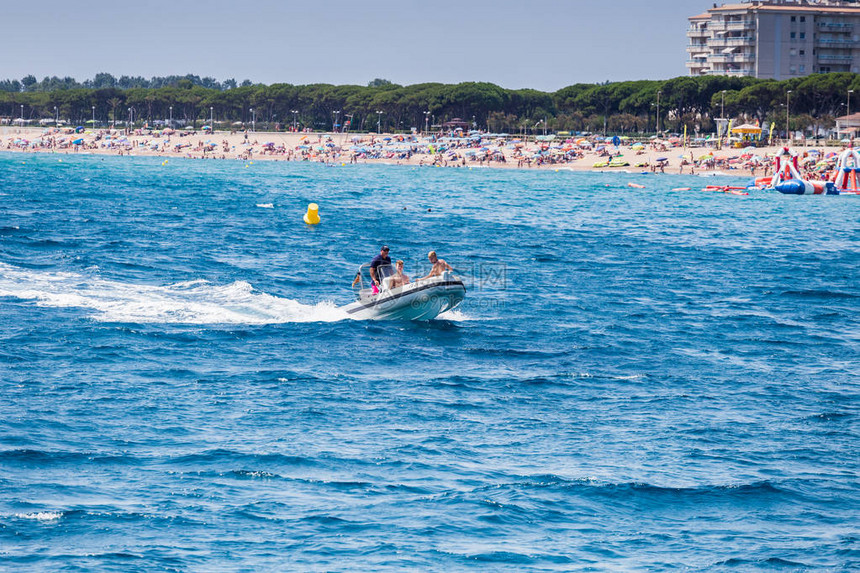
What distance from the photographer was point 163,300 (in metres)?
34.4

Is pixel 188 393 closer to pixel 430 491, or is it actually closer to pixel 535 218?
pixel 430 491

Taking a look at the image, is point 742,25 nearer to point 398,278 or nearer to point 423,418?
point 398,278

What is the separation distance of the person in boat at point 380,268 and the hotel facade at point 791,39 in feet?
558

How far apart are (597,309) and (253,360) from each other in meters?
13.9

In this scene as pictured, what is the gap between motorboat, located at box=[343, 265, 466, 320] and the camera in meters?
29.6

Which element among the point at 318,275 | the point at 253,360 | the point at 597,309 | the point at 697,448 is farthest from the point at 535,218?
the point at 697,448

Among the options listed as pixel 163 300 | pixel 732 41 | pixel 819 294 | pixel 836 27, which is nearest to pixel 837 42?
pixel 836 27

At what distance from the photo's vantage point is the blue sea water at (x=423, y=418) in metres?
16.0

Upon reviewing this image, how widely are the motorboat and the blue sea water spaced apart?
0.46m

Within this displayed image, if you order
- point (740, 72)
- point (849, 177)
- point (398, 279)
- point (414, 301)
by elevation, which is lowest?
point (414, 301)

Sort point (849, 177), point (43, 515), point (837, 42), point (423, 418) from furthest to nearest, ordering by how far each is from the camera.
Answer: point (837, 42)
point (849, 177)
point (423, 418)
point (43, 515)

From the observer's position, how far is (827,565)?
50.8 ft

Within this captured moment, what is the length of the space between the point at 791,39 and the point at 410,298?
572ft

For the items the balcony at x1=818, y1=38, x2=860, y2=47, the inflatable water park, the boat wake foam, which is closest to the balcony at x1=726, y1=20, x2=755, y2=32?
the balcony at x1=818, y1=38, x2=860, y2=47
